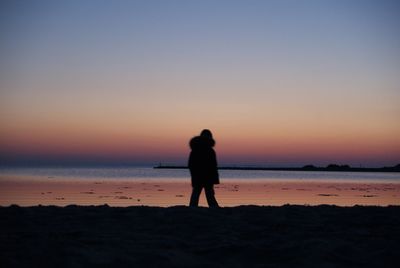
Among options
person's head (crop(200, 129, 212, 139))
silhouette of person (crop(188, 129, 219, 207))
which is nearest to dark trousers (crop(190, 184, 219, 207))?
silhouette of person (crop(188, 129, 219, 207))

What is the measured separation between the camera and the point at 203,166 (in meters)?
11.4

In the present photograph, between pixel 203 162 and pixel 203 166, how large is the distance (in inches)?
4.0

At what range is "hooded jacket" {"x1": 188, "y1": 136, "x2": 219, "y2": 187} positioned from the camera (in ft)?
37.4
